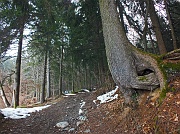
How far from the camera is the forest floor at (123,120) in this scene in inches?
162

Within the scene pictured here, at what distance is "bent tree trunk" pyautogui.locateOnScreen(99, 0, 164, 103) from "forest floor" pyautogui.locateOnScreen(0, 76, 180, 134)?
0.37 metres

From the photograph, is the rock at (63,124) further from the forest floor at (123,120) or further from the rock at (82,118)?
the rock at (82,118)

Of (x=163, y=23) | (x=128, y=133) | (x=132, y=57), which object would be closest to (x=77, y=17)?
(x=163, y=23)

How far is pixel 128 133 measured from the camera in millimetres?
4582

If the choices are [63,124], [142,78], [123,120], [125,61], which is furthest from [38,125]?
[142,78]

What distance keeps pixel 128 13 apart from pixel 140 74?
5.93m

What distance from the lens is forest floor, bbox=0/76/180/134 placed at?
4113mm

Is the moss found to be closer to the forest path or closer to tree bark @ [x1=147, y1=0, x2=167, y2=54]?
the forest path

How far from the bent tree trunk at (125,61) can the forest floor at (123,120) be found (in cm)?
37

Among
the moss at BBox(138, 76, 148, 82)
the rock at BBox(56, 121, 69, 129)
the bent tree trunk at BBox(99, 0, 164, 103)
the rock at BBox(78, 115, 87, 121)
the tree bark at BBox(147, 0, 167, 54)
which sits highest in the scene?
the tree bark at BBox(147, 0, 167, 54)

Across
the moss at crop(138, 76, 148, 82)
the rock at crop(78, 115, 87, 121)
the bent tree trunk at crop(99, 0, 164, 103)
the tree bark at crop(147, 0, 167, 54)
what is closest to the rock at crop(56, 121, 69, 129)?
the rock at crop(78, 115, 87, 121)

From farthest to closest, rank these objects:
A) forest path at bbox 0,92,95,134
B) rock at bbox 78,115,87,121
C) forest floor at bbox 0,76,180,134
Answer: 1. rock at bbox 78,115,87,121
2. forest path at bbox 0,92,95,134
3. forest floor at bbox 0,76,180,134

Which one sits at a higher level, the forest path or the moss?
the moss

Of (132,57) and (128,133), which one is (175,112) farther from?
(132,57)
